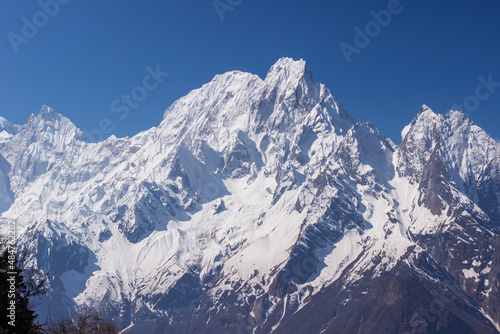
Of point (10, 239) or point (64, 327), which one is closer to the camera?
point (10, 239)

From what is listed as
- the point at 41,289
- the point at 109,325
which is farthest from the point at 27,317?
the point at 109,325

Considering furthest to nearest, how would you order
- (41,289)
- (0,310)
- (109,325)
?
(109,325) < (41,289) < (0,310)

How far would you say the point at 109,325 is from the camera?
59781 millimetres

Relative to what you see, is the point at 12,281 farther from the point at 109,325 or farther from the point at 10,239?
the point at 109,325

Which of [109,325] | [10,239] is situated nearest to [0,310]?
[10,239]

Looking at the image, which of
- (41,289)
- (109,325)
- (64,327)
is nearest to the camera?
(41,289)

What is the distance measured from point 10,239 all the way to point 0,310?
16.6 ft

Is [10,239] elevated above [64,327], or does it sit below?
above

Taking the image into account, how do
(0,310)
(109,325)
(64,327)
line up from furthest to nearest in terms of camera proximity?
(109,325) < (64,327) < (0,310)

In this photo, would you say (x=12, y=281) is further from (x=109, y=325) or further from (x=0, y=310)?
(x=109, y=325)

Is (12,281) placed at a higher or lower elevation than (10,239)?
lower

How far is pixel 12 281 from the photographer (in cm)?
4578

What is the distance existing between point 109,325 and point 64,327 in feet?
24.7

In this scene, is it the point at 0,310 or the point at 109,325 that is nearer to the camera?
the point at 0,310
